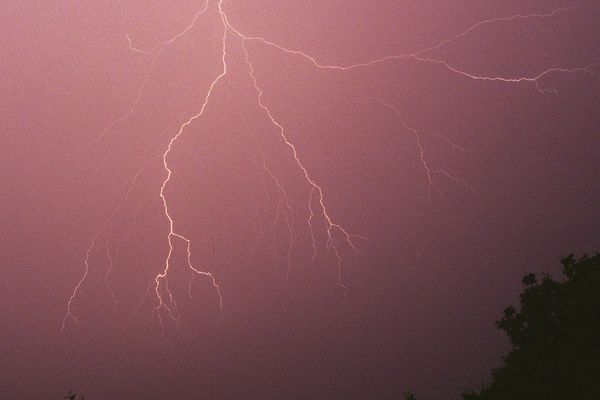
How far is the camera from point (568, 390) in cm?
439

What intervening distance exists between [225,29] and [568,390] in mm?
7078

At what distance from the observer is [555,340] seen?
4.80m

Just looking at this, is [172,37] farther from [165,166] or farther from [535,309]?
[535,309]

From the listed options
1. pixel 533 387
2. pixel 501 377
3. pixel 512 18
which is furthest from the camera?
pixel 512 18

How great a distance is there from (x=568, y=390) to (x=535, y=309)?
0.91 m

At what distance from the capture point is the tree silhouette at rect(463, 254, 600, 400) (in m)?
4.46

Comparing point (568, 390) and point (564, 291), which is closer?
point (568, 390)

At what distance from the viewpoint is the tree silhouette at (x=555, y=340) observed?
4465mm

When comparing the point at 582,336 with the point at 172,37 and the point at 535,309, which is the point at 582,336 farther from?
the point at 172,37

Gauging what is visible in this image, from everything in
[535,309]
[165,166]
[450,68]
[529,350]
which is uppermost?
[450,68]

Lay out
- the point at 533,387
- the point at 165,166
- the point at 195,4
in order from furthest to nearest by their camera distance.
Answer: the point at 165,166 < the point at 195,4 < the point at 533,387

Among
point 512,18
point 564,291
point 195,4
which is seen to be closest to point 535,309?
point 564,291

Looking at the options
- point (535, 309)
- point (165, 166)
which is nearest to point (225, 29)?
point (165, 166)

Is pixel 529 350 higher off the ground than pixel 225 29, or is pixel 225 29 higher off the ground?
pixel 225 29
